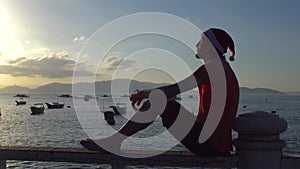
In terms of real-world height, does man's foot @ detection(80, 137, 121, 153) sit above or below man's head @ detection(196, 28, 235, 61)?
below

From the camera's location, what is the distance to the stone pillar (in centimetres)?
461

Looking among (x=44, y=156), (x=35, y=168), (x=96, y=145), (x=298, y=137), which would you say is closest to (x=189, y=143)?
(x=96, y=145)

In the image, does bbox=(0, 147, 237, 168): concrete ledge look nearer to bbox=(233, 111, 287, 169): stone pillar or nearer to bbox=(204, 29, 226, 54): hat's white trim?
bbox=(233, 111, 287, 169): stone pillar

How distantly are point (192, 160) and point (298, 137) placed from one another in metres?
47.4

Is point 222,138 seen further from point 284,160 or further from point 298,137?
point 298,137

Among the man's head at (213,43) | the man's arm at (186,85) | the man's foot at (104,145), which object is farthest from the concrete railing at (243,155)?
the man's head at (213,43)

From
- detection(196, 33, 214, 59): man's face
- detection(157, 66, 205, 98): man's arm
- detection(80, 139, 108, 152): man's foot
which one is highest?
detection(196, 33, 214, 59): man's face

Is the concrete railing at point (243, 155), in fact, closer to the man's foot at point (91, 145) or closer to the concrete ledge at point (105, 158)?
the concrete ledge at point (105, 158)

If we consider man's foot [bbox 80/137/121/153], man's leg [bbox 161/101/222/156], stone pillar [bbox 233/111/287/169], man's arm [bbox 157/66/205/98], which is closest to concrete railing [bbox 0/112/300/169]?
stone pillar [bbox 233/111/287/169]

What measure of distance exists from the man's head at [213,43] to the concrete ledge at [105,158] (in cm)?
125

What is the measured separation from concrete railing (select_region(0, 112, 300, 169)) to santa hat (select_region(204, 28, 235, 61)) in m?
0.93

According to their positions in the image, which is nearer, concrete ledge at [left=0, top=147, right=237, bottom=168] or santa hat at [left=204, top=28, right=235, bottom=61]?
concrete ledge at [left=0, top=147, right=237, bottom=168]

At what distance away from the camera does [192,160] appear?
4.68 metres

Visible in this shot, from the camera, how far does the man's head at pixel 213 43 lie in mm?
5289
